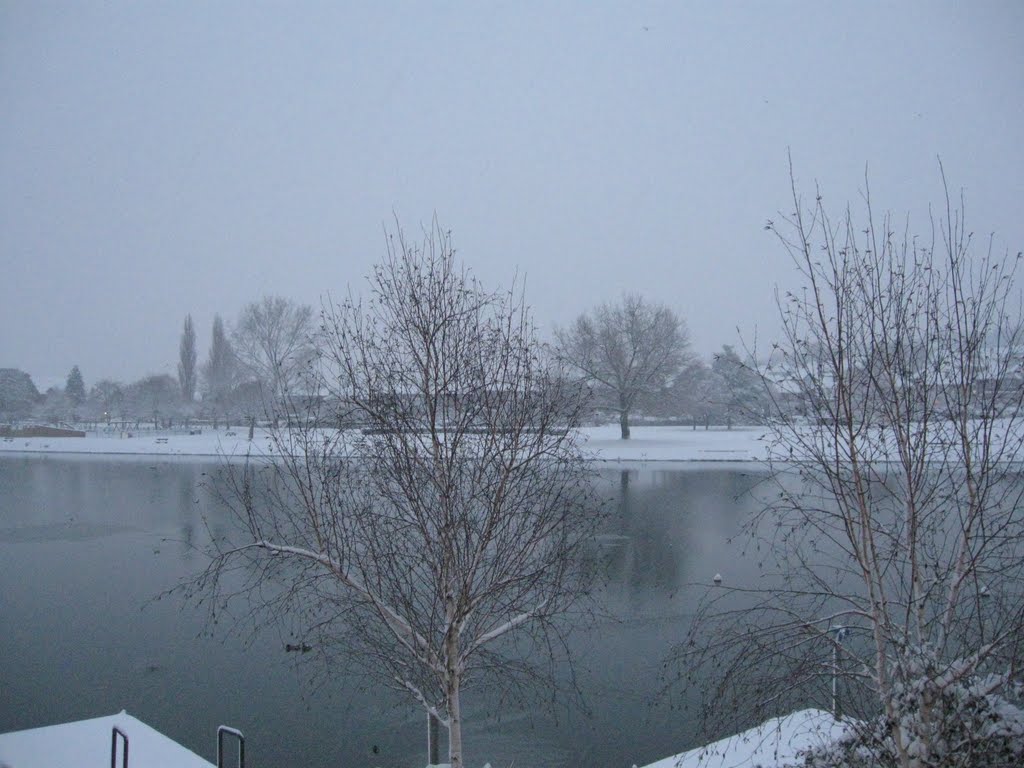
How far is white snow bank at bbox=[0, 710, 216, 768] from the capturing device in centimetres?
668

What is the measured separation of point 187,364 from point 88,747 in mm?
76325

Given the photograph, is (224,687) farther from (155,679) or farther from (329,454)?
(329,454)

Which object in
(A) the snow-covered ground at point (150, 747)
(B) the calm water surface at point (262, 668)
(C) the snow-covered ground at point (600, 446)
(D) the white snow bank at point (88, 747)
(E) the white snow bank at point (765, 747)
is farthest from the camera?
(C) the snow-covered ground at point (600, 446)

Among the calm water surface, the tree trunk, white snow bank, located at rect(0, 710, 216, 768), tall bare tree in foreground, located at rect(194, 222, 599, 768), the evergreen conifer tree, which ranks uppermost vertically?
Result: the evergreen conifer tree

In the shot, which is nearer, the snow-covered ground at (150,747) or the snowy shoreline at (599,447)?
the snow-covered ground at (150,747)

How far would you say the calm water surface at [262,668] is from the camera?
780cm

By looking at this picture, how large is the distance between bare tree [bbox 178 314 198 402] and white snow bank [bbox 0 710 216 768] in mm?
73609

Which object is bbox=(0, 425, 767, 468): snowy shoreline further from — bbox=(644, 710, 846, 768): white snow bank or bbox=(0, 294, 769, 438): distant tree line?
bbox=(644, 710, 846, 768): white snow bank

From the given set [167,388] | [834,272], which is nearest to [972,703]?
[834,272]

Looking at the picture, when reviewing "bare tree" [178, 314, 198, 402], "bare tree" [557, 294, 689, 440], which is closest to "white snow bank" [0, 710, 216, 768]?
"bare tree" [557, 294, 689, 440]

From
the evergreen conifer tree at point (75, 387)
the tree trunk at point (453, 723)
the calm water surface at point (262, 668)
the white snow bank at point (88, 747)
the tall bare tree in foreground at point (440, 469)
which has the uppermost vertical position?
the evergreen conifer tree at point (75, 387)

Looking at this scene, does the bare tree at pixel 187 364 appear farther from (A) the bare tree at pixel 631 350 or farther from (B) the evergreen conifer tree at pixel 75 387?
(A) the bare tree at pixel 631 350

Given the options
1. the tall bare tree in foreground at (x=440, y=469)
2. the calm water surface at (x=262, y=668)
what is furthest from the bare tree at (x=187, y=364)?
the tall bare tree in foreground at (x=440, y=469)

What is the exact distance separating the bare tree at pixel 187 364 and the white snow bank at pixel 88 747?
241 feet
